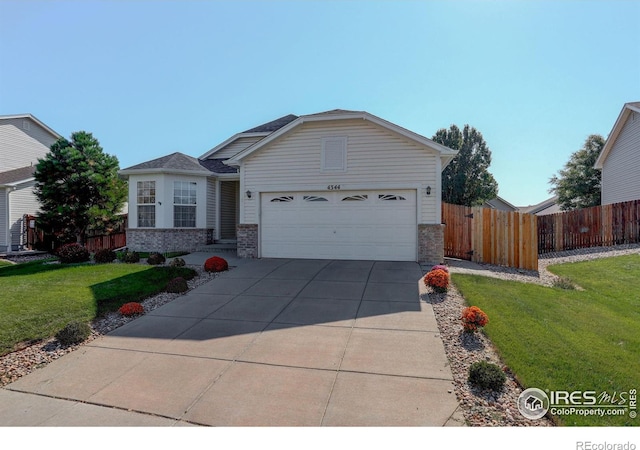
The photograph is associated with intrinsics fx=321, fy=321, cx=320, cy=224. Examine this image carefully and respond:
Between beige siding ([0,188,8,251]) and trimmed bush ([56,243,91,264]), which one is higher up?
beige siding ([0,188,8,251])

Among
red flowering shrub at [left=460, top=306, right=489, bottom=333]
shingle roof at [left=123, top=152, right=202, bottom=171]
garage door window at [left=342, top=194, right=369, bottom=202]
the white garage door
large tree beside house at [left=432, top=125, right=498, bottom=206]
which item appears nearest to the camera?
red flowering shrub at [left=460, top=306, right=489, bottom=333]

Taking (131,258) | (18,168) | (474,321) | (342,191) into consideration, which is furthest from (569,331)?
(18,168)

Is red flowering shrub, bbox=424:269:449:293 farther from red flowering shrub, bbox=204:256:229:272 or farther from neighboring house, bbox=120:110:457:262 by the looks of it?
red flowering shrub, bbox=204:256:229:272

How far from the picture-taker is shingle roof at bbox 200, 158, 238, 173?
1527cm

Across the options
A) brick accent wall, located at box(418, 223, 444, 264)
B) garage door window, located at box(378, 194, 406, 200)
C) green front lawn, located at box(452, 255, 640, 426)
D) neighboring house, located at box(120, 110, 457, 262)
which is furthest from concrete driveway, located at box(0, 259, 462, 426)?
garage door window, located at box(378, 194, 406, 200)

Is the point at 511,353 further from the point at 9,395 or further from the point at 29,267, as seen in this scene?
the point at 29,267

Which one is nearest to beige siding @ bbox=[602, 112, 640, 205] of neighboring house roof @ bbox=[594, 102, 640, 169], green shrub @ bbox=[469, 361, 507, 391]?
neighboring house roof @ bbox=[594, 102, 640, 169]

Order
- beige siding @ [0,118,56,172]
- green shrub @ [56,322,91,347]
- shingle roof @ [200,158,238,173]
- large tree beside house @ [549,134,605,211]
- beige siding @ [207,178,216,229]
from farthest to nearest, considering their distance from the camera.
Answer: large tree beside house @ [549,134,605,211] → beige siding @ [0,118,56,172] → shingle roof @ [200,158,238,173] → beige siding @ [207,178,216,229] → green shrub @ [56,322,91,347]

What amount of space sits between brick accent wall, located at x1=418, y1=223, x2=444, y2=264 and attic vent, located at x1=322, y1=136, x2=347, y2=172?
3.41 m

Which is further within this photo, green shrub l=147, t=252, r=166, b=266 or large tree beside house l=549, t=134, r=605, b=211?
large tree beside house l=549, t=134, r=605, b=211

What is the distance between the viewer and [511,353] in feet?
14.0

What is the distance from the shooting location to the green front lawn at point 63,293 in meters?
5.43

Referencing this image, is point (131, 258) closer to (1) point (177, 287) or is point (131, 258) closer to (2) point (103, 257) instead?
(2) point (103, 257)

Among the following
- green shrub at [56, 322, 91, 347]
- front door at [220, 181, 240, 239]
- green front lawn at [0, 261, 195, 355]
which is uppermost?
front door at [220, 181, 240, 239]
